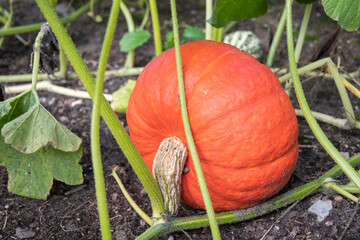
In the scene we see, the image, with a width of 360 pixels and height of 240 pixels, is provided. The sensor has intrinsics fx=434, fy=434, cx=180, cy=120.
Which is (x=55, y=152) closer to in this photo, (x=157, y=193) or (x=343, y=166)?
(x=157, y=193)

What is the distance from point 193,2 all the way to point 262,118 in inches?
87.1

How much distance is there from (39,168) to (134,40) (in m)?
1.00

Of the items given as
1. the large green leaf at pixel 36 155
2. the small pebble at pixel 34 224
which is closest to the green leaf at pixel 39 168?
the large green leaf at pixel 36 155

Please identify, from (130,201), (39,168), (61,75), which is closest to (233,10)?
(130,201)

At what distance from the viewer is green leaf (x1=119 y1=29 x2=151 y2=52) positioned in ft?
7.62

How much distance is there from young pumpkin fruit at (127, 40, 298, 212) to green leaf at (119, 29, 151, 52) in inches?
34.7

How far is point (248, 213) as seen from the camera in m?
1.45

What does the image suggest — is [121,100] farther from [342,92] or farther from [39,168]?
[342,92]

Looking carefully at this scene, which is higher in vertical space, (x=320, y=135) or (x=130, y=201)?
(x=320, y=135)

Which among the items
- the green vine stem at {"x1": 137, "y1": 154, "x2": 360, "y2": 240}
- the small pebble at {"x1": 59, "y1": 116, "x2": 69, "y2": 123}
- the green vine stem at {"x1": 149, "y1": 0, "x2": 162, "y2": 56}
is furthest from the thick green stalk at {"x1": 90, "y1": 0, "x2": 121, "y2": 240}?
the small pebble at {"x1": 59, "y1": 116, "x2": 69, "y2": 123}

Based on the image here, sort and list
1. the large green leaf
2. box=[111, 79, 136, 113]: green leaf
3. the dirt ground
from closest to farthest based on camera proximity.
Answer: the dirt ground → the large green leaf → box=[111, 79, 136, 113]: green leaf

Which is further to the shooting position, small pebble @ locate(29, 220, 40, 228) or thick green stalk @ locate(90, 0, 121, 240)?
small pebble @ locate(29, 220, 40, 228)

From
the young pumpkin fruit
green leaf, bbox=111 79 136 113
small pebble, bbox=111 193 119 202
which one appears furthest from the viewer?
green leaf, bbox=111 79 136 113

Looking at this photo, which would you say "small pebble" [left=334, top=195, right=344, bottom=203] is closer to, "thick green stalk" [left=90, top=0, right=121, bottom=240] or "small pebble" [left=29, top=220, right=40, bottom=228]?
"thick green stalk" [left=90, top=0, right=121, bottom=240]
